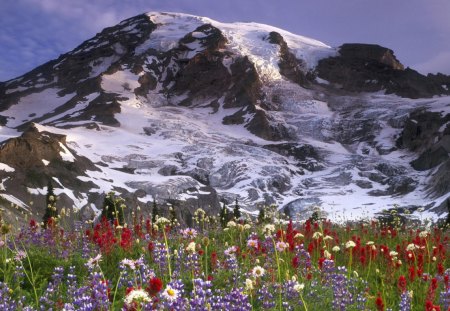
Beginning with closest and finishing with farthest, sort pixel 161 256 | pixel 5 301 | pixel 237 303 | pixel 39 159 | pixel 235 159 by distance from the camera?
1. pixel 237 303
2. pixel 5 301
3. pixel 161 256
4. pixel 39 159
5. pixel 235 159

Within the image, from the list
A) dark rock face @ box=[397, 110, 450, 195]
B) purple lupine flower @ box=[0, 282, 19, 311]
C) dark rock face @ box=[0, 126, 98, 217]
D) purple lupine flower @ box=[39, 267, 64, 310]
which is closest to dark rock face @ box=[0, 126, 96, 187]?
dark rock face @ box=[0, 126, 98, 217]

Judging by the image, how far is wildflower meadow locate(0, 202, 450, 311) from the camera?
426 centimetres

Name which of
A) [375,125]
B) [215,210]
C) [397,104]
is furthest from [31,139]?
[397,104]

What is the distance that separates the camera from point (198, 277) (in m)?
6.29

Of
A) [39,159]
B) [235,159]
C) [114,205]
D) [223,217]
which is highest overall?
[114,205]

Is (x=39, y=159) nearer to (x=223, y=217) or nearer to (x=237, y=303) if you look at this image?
(x=223, y=217)

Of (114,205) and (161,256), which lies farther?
(114,205)

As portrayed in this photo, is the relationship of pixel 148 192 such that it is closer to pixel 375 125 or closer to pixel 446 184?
pixel 446 184

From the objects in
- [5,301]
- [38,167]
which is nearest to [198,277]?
[5,301]

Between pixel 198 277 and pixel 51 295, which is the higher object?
pixel 198 277

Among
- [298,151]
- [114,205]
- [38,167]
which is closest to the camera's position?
[114,205]

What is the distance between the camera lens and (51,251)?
9117mm

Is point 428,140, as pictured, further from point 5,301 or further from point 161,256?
point 5,301

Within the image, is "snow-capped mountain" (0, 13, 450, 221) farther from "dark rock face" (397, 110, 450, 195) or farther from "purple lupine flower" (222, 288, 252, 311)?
"purple lupine flower" (222, 288, 252, 311)
